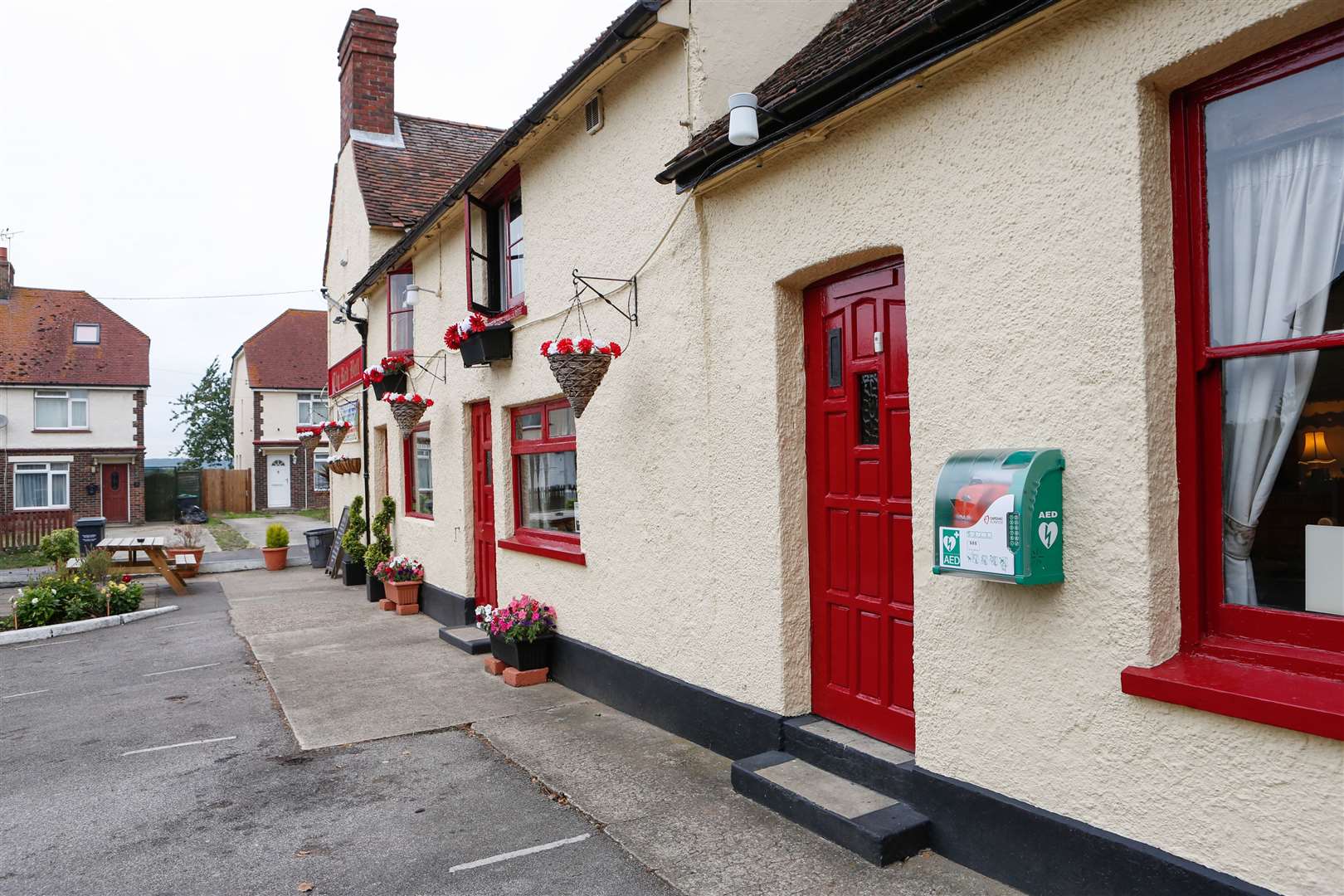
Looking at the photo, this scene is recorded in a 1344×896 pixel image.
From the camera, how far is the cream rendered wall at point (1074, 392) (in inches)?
115

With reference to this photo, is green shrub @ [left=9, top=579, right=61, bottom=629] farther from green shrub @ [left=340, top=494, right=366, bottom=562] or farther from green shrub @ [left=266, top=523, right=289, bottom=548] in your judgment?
green shrub @ [left=266, top=523, right=289, bottom=548]

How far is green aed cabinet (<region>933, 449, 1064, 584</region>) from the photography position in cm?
330

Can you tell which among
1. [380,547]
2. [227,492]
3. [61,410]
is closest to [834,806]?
[380,547]

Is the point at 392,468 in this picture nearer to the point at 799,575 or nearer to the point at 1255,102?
the point at 799,575

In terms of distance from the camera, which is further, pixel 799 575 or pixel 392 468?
pixel 392 468

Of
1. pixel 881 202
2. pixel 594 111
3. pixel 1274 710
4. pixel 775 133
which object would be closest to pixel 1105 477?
pixel 1274 710

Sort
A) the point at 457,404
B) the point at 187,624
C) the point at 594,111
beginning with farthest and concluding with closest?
1. the point at 187,624
2. the point at 457,404
3. the point at 594,111

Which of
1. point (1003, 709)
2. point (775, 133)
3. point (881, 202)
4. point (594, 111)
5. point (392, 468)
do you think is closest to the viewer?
point (1003, 709)

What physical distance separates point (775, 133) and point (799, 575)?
247 centimetres

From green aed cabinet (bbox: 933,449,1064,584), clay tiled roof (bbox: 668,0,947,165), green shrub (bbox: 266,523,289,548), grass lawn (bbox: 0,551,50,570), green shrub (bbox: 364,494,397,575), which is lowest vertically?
grass lawn (bbox: 0,551,50,570)

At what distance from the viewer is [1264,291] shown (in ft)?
9.98

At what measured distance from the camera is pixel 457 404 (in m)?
10.0

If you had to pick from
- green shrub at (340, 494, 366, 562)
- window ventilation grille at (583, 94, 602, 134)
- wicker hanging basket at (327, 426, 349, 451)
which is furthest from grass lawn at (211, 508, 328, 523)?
window ventilation grille at (583, 94, 602, 134)

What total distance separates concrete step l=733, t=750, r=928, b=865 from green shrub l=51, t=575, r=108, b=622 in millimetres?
10405
